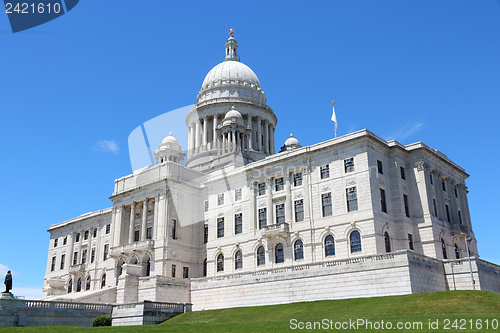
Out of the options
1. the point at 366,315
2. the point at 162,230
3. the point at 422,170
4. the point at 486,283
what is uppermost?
the point at 422,170

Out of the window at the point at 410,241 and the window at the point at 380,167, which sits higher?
the window at the point at 380,167

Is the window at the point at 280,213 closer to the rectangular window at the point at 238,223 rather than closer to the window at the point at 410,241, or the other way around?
the rectangular window at the point at 238,223

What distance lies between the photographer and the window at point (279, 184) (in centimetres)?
5936

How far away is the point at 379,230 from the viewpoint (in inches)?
1980

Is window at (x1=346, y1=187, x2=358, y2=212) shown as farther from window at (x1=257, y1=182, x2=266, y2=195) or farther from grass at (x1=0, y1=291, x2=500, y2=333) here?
grass at (x1=0, y1=291, x2=500, y2=333)

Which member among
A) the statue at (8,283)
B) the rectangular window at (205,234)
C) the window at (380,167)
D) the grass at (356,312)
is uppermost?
the window at (380,167)

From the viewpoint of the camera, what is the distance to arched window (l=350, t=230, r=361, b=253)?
1996 inches

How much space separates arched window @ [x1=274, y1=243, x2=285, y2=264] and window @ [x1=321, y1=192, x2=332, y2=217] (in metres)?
6.74

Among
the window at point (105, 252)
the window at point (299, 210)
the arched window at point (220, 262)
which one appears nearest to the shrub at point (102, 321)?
the arched window at point (220, 262)

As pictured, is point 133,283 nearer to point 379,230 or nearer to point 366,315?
point 379,230

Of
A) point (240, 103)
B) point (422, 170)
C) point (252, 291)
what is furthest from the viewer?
point (240, 103)

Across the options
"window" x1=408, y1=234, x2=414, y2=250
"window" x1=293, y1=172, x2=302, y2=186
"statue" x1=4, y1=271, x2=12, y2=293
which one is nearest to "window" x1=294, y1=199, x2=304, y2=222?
"window" x1=293, y1=172, x2=302, y2=186

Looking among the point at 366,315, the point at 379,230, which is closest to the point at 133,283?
the point at 379,230

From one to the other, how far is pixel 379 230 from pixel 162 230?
27.9 m
